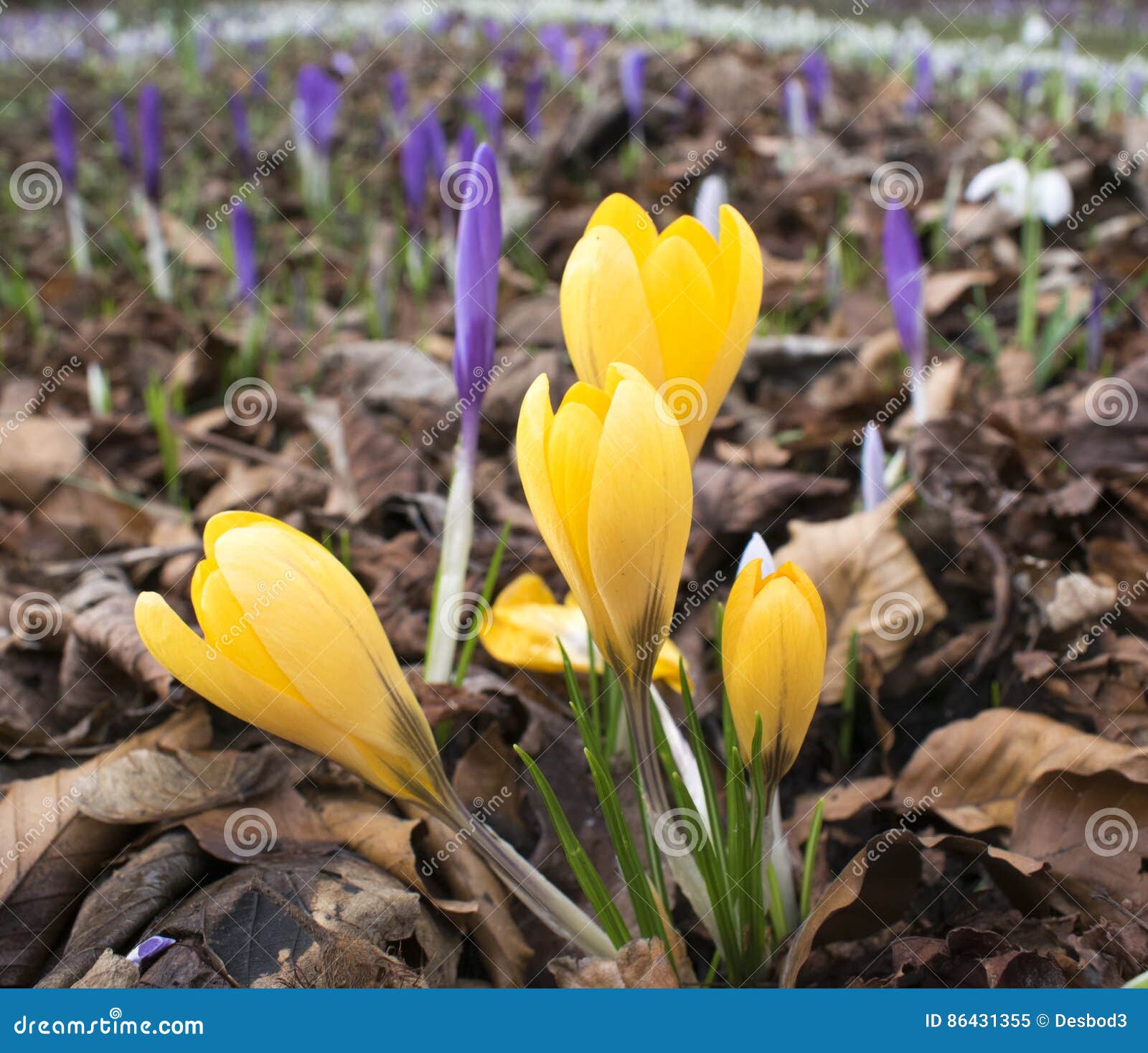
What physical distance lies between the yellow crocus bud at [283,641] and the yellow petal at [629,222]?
0.35 m

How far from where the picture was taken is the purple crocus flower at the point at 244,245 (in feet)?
8.40

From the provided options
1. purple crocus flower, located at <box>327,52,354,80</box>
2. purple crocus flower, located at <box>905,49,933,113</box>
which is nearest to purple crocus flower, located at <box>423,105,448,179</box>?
purple crocus flower, located at <box>905,49,933,113</box>

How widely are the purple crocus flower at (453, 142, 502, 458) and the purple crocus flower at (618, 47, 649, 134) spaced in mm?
2789

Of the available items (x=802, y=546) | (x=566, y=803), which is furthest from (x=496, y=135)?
(x=566, y=803)

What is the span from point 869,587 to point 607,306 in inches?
29.1

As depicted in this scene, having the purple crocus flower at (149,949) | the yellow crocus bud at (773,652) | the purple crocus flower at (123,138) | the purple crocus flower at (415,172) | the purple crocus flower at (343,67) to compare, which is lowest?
the purple crocus flower at (149,949)

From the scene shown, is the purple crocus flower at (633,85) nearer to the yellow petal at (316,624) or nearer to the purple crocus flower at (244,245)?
the purple crocus flower at (244,245)

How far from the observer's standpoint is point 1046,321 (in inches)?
96.1

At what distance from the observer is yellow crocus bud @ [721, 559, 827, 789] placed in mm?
779

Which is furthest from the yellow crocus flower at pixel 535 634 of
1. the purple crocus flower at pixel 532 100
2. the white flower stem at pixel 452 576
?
the purple crocus flower at pixel 532 100

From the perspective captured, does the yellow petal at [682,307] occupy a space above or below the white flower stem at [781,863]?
above

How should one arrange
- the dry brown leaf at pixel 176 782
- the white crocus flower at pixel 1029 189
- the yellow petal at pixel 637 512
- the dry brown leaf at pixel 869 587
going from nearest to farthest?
the yellow petal at pixel 637 512, the dry brown leaf at pixel 176 782, the dry brown leaf at pixel 869 587, the white crocus flower at pixel 1029 189

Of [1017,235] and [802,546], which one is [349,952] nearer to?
[802,546]

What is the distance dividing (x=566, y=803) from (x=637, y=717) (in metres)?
→ 0.38
